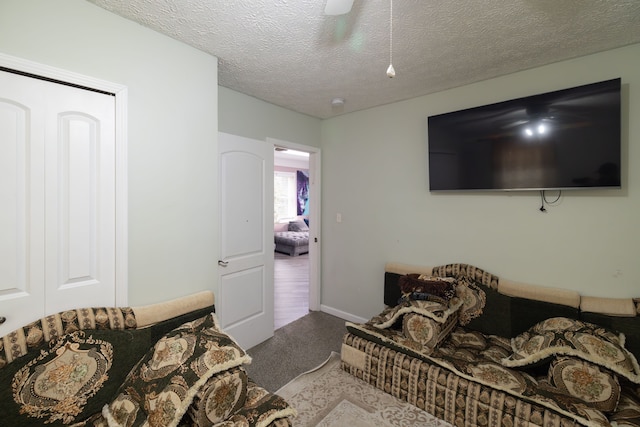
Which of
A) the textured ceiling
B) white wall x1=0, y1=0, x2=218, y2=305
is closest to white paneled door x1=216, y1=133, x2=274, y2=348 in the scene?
white wall x1=0, y1=0, x2=218, y2=305

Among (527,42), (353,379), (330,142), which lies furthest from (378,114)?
(353,379)

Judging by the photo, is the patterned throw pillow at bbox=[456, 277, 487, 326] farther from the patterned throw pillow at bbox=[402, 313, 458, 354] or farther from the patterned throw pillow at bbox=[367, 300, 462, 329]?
the patterned throw pillow at bbox=[402, 313, 458, 354]

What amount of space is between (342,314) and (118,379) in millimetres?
2522

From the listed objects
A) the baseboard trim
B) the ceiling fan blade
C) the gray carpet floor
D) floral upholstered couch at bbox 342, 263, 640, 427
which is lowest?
the gray carpet floor

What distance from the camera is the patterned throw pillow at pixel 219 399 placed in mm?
1220

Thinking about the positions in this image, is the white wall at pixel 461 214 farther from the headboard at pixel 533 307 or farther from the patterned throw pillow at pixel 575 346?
the patterned throw pillow at pixel 575 346

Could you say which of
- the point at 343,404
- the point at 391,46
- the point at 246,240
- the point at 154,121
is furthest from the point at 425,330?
the point at 154,121

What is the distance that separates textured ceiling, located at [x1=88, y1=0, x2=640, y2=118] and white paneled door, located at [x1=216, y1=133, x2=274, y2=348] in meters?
0.71

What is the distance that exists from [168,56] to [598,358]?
3221mm

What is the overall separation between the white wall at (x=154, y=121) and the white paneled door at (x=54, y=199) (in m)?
0.13

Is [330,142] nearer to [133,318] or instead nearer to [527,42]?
[527,42]

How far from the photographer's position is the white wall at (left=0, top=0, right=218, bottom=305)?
1.42 m

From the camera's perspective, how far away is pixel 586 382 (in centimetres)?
151

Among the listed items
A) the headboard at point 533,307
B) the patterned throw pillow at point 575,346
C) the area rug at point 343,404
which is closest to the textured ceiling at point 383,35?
the headboard at point 533,307
